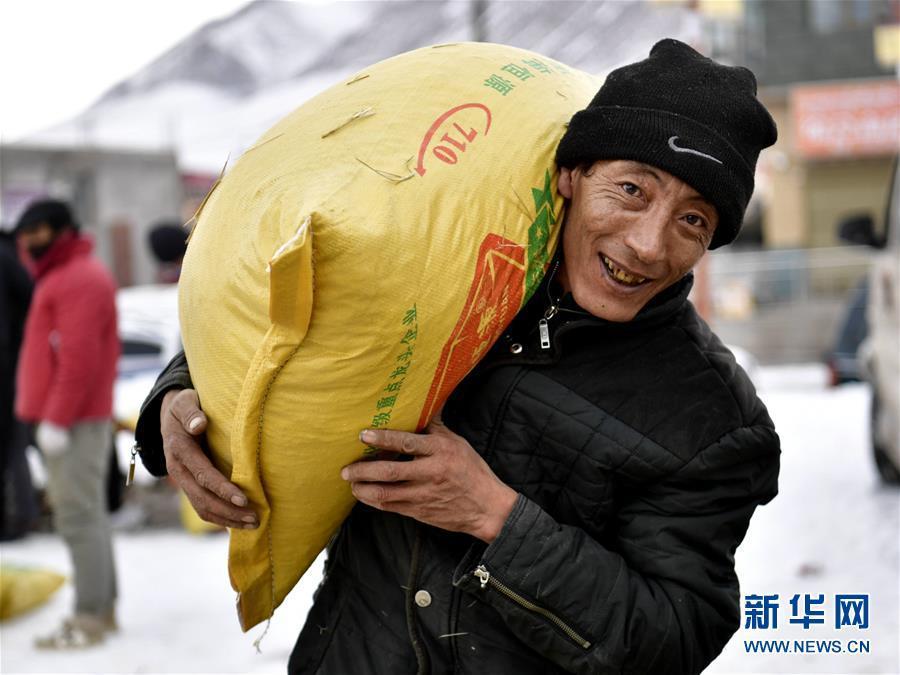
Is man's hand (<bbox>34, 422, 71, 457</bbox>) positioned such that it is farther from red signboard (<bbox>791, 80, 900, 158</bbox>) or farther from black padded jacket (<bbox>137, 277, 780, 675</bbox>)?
red signboard (<bbox>791, 80, 900, 158</bbox>)

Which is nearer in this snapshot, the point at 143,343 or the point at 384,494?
the point at 384,494

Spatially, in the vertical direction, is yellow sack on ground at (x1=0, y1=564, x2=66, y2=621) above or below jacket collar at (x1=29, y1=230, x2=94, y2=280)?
below

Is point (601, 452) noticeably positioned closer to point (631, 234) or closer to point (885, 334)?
point (631, 234)

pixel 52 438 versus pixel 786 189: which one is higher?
pixel 52 438

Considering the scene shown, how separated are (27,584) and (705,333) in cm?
433

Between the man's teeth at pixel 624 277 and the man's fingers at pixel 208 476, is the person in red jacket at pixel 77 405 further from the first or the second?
the man's teeth at pixel 624 277

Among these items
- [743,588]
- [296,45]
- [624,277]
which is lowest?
[743,588]

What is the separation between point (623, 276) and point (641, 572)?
0.45m

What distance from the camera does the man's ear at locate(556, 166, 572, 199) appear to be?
5.44 feet

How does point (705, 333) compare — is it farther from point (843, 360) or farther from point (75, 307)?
point (843, 360)


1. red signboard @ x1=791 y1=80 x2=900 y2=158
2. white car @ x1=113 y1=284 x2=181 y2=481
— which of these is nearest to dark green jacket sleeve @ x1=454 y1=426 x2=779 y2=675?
white car @ x1=113 y1=284 x2=181 y2=481

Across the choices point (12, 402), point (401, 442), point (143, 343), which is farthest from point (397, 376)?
point (143, 343)

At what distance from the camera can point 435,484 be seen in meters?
1.46

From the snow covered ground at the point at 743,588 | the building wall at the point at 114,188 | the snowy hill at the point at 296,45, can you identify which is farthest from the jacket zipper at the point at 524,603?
the snowy hill at the point at 296,45
